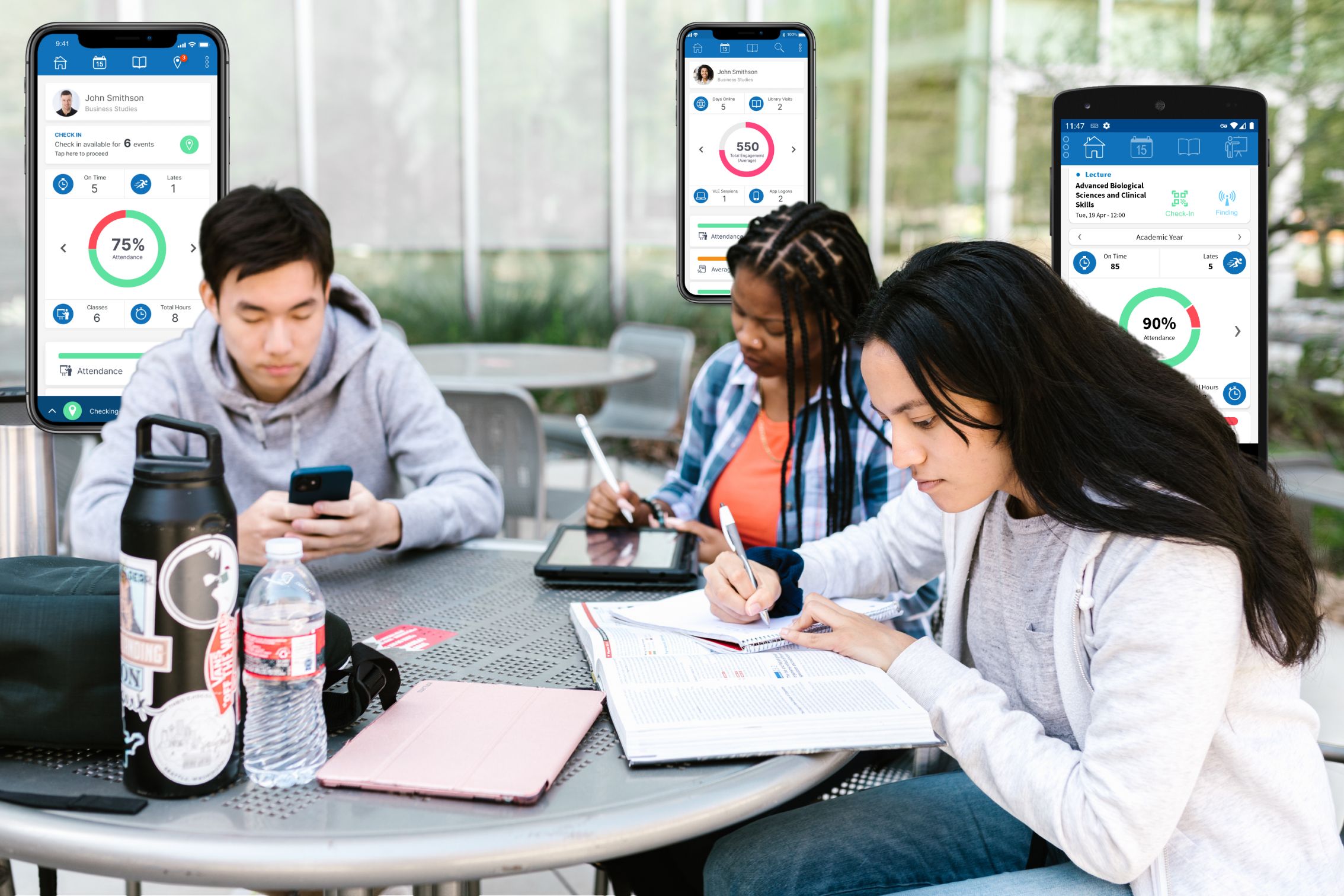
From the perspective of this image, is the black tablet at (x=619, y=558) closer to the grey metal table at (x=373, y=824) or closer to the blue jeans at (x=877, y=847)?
the blue jeans at (x=877, y=847)

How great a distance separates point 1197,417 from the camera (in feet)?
4.02

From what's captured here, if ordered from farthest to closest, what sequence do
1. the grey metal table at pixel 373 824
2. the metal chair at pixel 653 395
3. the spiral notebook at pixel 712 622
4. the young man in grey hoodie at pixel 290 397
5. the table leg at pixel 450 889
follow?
the metal chair at pixel 653 395, the young man in grey hoodie at pixel 290 397, the spiral notebook at pixel 712 622, the table leg at pixel 450 889, the grey metal table at pixel 373 824

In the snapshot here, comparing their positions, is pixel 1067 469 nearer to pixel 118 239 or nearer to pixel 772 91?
pixel 772 91

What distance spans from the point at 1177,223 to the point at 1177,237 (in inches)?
0.9

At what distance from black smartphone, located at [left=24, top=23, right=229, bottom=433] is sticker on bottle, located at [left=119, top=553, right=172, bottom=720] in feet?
3.61

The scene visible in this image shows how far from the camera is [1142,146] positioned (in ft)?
5.89

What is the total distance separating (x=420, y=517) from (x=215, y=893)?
1.12m

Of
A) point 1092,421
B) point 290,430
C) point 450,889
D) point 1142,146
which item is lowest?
point 450,889

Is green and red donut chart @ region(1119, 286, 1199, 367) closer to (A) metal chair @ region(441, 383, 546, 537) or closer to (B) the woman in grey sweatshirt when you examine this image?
(B) the woman in grey sweatshirt

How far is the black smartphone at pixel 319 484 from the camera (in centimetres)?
166

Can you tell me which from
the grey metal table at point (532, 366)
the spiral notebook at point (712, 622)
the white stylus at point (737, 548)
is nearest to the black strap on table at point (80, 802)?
the spiral notebook at point (712, 622)

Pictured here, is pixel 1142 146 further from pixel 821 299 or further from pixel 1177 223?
pixel 821 299

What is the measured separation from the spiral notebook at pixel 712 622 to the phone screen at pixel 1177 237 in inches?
25.7

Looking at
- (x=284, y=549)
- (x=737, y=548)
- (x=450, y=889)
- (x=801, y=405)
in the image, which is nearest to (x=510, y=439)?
(x=801, y=405)
